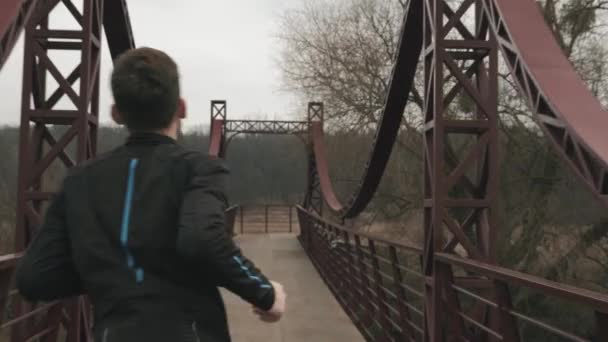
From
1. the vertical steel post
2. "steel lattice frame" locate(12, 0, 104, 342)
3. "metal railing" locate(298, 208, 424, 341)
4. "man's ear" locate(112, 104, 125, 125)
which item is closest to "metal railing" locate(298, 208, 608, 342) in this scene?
"metal railing" locate(298, 208, 424, 341)

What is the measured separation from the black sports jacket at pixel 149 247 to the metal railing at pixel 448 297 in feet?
3.99

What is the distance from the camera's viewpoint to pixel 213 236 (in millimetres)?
1118

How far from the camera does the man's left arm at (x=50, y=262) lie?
3.94 ft

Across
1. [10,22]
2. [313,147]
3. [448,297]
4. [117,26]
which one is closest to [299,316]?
[448,297]

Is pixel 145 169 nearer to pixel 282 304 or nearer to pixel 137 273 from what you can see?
pixel 137 273

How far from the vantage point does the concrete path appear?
5.95 meters

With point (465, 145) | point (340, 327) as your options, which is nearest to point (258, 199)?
point (465, 145)

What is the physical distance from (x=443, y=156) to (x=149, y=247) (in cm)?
315

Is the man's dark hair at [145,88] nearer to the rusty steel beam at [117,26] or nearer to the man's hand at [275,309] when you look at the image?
the man's hand at [275,309]

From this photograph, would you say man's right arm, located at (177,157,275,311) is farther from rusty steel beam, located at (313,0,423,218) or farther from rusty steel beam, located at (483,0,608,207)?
rusty steel beam, located at (313,0,423,218)

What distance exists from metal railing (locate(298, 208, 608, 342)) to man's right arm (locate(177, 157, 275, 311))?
3.67 feet

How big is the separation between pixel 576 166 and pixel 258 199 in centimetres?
3692

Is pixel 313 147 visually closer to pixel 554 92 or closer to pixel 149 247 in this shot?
pixel 554 92

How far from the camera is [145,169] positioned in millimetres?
1159
